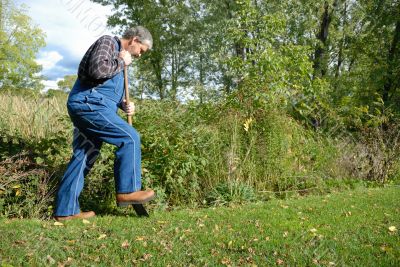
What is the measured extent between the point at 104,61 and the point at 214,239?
1.98 m

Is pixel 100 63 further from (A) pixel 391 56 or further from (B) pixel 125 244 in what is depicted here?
(A) pixel 391 56

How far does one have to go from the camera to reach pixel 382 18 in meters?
16.7

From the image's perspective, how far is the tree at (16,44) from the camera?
25.9m

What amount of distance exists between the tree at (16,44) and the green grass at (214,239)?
24502 millimetres

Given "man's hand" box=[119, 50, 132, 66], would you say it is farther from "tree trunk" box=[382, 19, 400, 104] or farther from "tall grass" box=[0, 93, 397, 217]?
"tree trunk" box=[382, 19, 400, 104]

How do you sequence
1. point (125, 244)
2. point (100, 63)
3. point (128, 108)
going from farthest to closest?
point (128, 108) < point (100, 63) < point (125, 244)

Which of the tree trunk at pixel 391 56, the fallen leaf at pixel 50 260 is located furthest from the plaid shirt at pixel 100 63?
the tree trunk at pixel 391 56

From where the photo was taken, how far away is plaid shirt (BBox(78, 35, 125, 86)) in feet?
13.0

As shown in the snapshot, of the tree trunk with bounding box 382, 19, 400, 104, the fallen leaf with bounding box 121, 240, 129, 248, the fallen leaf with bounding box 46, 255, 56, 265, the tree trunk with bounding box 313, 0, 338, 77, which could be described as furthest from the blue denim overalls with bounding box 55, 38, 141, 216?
the tree trunk with bounding box 313, 0, 338, 77

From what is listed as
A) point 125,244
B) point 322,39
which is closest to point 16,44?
point 322,39

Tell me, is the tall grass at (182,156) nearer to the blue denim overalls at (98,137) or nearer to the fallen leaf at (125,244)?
the blue denim overalls at (98,137)

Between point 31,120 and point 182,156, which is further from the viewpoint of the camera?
point 31,120

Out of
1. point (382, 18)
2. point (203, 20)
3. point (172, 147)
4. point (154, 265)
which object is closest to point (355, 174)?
point (172, 147)

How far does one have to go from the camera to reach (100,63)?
157 inches
